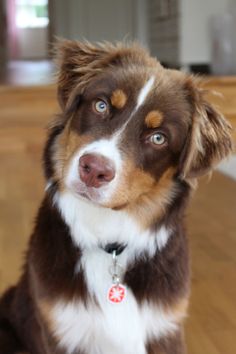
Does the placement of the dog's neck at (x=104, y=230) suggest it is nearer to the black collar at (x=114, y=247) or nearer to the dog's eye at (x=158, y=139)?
the black collar at (x=114, y=247)

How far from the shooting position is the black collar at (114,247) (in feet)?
5.88

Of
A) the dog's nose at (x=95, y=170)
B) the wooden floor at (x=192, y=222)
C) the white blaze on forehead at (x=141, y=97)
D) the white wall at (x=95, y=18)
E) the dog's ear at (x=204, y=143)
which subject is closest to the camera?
the dog's nose at (x=95, y=170)

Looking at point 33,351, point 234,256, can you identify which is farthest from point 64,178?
point 234,256

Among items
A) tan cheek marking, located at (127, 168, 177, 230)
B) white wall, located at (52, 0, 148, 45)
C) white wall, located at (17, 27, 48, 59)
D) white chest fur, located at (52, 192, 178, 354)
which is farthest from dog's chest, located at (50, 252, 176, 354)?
white wall, located at (17, 27, 48, 59)

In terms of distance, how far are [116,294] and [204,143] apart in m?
0.48

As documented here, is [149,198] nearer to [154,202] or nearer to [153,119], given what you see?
[154,202]

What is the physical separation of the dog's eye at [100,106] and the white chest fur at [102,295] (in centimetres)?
25

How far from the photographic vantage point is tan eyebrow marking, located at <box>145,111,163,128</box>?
1.66 metres

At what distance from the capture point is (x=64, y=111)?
175 centimetres

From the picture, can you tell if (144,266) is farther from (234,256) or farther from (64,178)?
(234,256)

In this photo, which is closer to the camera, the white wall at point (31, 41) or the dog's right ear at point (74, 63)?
the dog's right ear at point (74, 63)

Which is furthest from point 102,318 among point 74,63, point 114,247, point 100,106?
point 74,63

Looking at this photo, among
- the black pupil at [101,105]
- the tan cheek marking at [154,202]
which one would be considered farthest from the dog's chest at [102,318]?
the black pupil at [101,105]

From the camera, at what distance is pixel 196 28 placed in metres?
6.59
